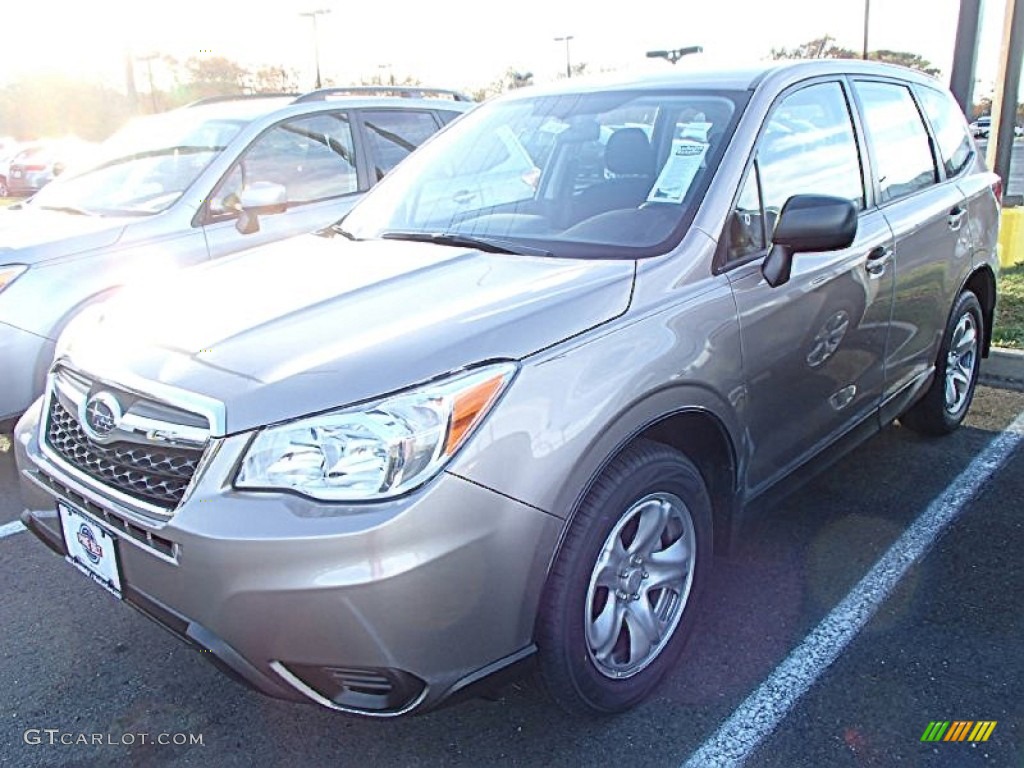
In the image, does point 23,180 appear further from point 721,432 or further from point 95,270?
point 721,432

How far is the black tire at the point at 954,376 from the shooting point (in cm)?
416

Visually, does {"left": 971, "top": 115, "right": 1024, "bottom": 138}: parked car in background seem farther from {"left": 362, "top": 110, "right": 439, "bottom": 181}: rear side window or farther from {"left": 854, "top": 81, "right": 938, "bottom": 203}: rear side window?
{"left": 362, "top": 110, "right": 439, "bottom": 181}: rear side window

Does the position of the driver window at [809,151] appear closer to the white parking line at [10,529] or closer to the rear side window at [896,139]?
the rear side window at [896,139]

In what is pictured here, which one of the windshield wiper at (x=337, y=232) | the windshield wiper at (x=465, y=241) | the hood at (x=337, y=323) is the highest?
the windshield wiper at (x=465, y=241)

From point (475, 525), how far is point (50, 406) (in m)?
1.42

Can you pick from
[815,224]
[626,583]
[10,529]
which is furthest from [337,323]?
[10,529]

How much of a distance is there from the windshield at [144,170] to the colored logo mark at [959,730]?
4.23m

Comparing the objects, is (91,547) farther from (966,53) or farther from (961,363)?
(966,53)

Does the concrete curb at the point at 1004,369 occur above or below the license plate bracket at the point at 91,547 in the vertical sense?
below

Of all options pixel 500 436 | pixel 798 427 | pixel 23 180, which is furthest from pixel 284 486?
pixel 23 180

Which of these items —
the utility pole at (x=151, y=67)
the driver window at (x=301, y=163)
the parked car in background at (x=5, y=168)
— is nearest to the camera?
the driver window at (x=301, y=163)

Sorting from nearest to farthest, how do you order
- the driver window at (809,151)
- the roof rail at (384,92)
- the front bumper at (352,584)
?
the front bumper at (352,584)
the driver window at (809,151)
the roof rail at (384,92)

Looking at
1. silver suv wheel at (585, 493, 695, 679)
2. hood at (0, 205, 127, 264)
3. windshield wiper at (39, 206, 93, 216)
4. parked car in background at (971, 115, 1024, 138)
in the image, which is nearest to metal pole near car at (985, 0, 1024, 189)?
parked car in background at (971, 115, 1024, 138)

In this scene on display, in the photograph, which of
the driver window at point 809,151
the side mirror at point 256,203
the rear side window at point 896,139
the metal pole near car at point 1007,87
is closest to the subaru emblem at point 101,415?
the driver window at point 809,151
